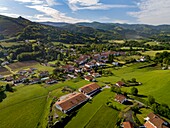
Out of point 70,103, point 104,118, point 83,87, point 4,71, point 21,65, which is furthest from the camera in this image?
point 21,65

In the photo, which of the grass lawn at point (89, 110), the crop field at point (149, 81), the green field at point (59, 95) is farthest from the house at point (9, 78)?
the grass lawn at point (89, 110)

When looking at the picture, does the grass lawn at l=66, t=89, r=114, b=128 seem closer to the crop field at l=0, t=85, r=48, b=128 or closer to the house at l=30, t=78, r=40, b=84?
the crop field at l=0, t=85, r=48, b=128

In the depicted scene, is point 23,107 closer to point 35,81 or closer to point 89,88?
point 89,88

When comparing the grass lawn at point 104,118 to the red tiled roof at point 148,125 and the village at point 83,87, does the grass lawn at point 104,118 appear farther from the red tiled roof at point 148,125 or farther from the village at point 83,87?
the red tiled roof at point 148,125

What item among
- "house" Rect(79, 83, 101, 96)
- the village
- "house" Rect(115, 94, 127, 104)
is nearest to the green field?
"house" Rect(115, 94, 127, 104)

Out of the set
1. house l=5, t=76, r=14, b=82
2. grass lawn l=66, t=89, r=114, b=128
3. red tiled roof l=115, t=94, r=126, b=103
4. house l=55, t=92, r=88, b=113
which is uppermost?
red tiled roof l=115, t=94, r=126, b=103

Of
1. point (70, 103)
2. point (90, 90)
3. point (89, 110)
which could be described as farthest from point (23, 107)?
point (90, 90)
